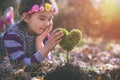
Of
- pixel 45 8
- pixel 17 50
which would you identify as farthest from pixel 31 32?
pixel 45 8

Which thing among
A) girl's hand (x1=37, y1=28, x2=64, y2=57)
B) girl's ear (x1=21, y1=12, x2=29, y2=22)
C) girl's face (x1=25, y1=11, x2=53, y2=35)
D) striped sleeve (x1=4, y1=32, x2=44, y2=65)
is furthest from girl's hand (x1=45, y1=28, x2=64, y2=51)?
girl's ear (x1=21, y1=12, x2=29, y2=22)

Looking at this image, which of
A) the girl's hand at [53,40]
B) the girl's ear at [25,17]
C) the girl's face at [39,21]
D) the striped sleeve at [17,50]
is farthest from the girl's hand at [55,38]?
the girl's ear at [25,17]

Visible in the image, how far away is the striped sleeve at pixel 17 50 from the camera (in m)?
4.82

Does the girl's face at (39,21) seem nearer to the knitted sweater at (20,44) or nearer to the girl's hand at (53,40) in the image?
the knitted sweater at (20,44)

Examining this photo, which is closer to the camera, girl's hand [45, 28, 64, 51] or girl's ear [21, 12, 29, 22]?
girl's hand [45, 28, 64, 51]

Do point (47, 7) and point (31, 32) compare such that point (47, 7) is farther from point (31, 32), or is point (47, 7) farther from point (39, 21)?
point (31, 32)

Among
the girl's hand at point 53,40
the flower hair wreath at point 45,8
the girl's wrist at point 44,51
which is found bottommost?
the girl's wrist at point 44,51

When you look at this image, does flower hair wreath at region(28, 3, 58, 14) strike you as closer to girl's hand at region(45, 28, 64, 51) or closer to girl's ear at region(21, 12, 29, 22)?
girl's ear at region(21, 12, 29, 22)

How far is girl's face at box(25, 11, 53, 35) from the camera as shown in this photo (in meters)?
4.93

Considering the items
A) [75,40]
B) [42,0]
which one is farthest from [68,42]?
[42,0]

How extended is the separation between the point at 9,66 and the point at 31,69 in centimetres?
23

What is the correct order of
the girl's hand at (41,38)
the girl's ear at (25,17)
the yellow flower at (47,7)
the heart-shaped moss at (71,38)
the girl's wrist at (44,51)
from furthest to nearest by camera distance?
the girl's ear at (25,17) → the girl's hand at (41,38) → the yellow flower at (47,7) → the girl's wrist at (44,51) → the heart-shaped moss at (71,38)

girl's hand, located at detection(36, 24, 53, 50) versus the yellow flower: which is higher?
the yellow flower

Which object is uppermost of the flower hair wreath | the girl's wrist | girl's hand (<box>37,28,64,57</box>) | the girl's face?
the flower hair wreath
